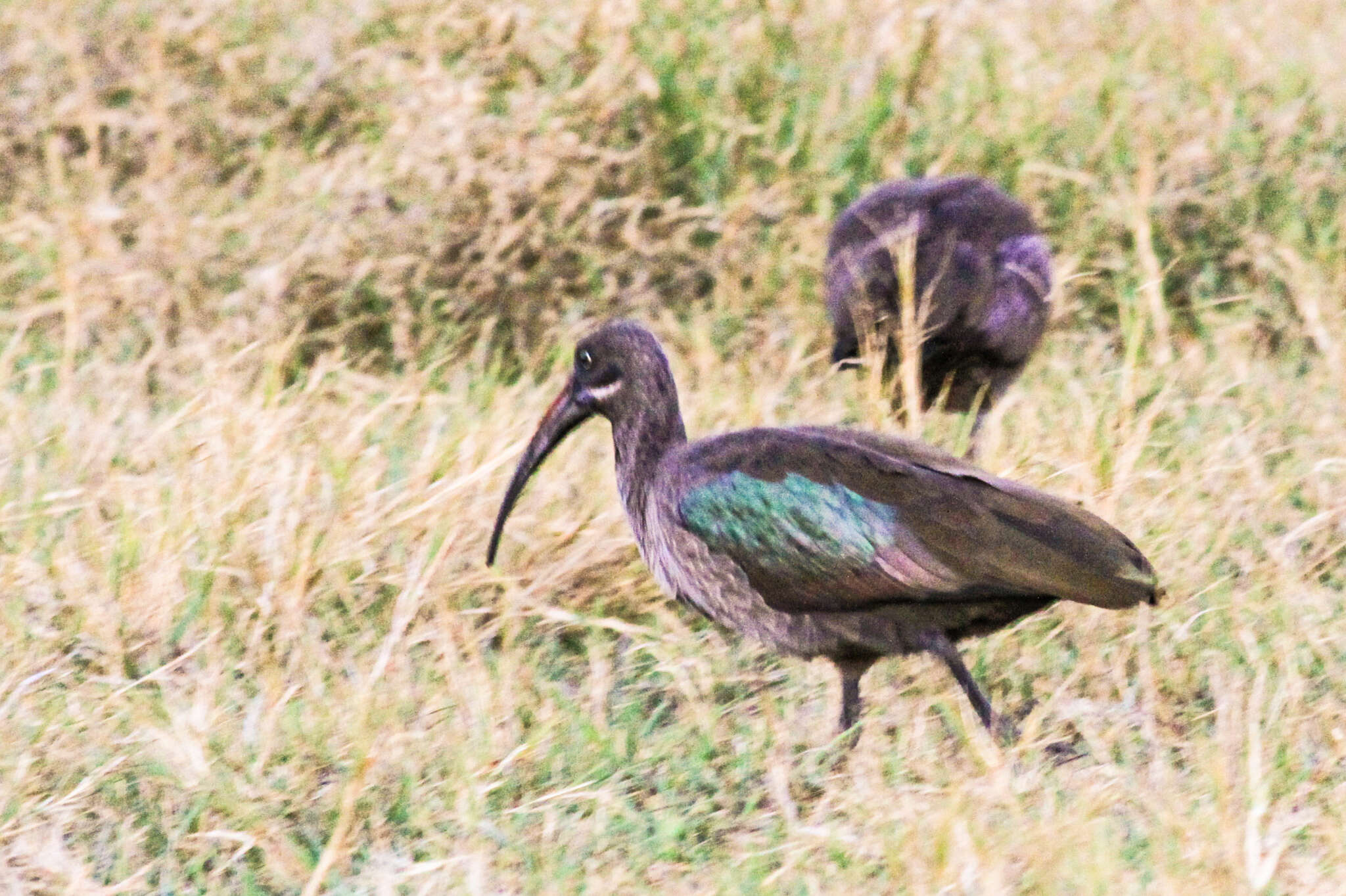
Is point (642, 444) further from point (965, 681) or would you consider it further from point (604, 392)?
point (965, 681)

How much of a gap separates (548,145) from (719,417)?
4.23 feet

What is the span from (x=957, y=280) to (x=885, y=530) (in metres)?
1.70

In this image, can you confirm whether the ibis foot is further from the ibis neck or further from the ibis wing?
the ibis neck

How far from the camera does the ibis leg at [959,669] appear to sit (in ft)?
12.6

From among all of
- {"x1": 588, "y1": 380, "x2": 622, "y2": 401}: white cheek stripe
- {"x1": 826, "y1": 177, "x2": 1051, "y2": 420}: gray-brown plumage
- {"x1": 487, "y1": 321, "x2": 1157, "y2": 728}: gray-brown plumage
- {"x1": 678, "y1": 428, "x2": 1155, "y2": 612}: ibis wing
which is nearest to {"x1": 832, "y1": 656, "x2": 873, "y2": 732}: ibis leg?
{"x1": 487, "y1": 321, "x2": 1157, "y2": 728}: gray-brown plumage

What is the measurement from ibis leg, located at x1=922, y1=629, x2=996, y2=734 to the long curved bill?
3.57 ft

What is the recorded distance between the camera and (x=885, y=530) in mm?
3818

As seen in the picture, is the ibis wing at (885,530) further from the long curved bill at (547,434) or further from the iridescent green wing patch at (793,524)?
the long curved bill at (547,434)

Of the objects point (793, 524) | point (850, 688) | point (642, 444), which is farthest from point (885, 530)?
point (642, 444)

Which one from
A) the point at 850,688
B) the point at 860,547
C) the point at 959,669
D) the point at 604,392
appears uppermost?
the point at 604,392

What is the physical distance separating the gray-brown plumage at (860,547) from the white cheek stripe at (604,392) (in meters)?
0.26

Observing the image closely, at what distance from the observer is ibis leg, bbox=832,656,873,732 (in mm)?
4074

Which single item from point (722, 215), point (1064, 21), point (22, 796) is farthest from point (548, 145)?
point (22, 796)

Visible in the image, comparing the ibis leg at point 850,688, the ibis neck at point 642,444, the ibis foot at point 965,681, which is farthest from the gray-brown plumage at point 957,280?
the ibis foot at point 965,681
